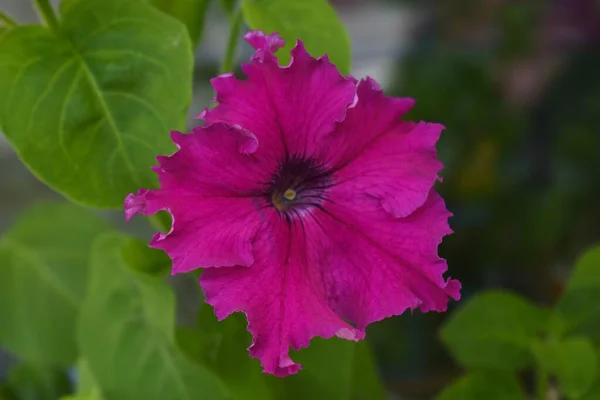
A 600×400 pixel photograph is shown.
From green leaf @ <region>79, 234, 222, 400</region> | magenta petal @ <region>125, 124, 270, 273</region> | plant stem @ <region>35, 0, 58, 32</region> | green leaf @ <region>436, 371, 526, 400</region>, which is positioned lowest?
green leaf @ <region>79, 234, 222, 400</region>

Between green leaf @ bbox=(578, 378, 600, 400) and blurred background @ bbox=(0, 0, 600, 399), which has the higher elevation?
blurred background @ bbox=(0, 0, 600, 399)

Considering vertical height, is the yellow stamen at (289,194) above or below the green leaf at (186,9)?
below

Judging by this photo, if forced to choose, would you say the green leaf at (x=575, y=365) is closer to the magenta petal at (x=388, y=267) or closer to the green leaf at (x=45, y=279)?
the magenta petal at (x=388, y=267)

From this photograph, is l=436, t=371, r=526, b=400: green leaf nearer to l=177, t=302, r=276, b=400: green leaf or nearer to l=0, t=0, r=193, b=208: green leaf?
l=177, t=302, r=276, b=400: green leaf

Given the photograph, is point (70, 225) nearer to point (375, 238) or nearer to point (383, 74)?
point (375, 238)

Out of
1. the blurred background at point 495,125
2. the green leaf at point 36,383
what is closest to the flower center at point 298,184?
the green leaf at point 36,383

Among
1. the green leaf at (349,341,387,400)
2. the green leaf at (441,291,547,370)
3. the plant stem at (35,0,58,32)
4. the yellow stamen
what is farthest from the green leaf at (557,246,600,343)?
the plant stem at (35,0,58,32)

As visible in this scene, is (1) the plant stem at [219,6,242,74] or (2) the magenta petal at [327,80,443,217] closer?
(2) the magenta petal at [327,80,443,217]
